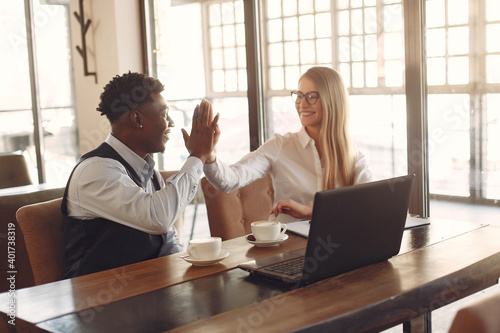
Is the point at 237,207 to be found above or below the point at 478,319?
below

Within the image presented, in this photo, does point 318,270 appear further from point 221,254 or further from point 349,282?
point 221,254

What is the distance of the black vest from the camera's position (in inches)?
72.2

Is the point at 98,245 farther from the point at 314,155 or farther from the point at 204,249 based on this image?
the point at 314,155

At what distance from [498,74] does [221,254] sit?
150cm

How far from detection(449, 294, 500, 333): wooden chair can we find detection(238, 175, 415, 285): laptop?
1.80ft

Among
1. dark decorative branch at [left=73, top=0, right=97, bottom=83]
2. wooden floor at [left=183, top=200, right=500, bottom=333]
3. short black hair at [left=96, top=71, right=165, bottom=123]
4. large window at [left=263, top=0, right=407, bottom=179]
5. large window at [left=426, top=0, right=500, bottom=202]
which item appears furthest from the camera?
dark decorative branch at [left=73, top=0, right=97, bottom=83]

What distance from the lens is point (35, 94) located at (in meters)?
4.78

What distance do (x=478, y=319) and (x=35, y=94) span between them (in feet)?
15.0

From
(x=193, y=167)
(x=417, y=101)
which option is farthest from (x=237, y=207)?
(x=417, y=101)

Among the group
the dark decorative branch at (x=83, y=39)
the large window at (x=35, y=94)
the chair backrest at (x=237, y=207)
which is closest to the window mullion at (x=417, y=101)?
the chair backrest at (x=237, y=207)

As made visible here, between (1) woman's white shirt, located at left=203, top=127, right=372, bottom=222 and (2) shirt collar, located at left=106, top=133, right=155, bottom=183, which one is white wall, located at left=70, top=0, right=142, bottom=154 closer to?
(1) woman's white shirt, located at left=203, top=127, right=372, bottom=222

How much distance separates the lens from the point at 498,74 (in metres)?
2.41

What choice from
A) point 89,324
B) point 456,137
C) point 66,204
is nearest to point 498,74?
point 456,137

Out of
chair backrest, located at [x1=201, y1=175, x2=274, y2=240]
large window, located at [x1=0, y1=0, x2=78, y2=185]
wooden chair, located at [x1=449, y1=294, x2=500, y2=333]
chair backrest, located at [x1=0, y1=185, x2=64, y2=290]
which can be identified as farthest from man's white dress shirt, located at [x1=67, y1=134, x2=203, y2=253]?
large window, located at [x1=0, y1=0, x2=78, y2=185]
